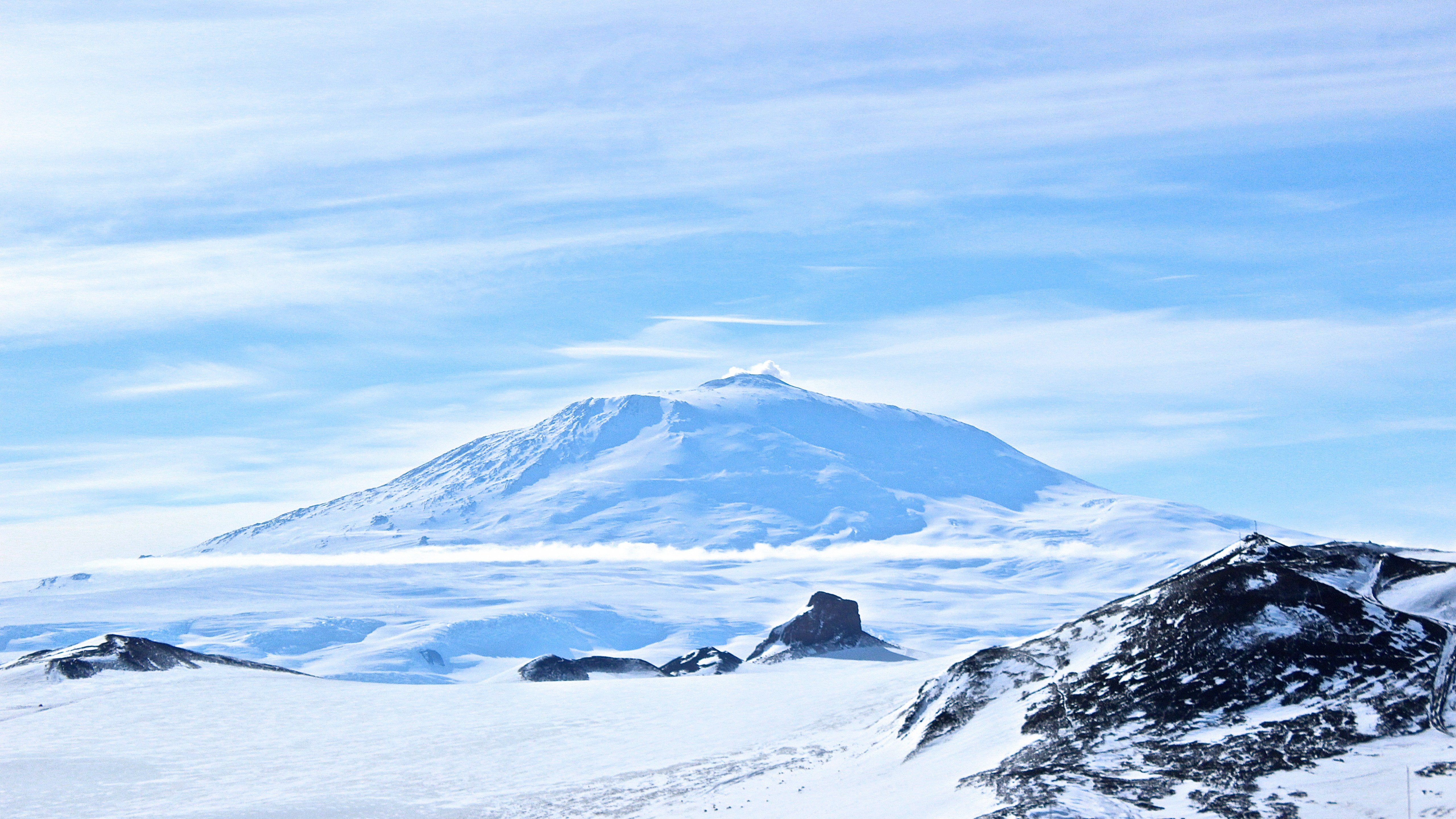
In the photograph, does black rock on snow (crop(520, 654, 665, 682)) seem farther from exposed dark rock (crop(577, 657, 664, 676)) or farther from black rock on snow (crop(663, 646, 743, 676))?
black rock on snow (crop(663, 646, 743, 676))

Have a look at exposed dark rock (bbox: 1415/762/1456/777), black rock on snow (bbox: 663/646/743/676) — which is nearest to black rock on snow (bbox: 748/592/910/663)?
black rock on snow (bbox: 663/646/743/676)

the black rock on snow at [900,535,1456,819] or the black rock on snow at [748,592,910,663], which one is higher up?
the black rock on snow at [900,535,1456,819]

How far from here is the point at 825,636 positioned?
9362 centimetres

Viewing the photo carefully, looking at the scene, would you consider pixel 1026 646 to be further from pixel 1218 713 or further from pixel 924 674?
pixel 924 674

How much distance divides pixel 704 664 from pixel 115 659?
41320 mm

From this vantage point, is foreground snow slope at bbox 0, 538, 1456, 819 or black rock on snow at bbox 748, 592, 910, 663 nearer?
foreground snow slope at bbox 0, 538, 1456, 819

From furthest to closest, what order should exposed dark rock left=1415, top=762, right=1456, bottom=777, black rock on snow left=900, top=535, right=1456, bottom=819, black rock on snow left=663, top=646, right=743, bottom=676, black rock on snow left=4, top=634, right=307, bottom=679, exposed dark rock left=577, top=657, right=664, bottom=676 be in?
black rock on snow left=663, top=646, right=743, bottom=676 < exposed dark rock left=577, top=657, right=664, bottom=676 < black rock on snow left=4, top=634, right=307, bottom=679 < black rock on snow left=900, top=535, right=1456, bottom=819 < exposed dark rock left=1415, top=762, right=1456, bottom=777

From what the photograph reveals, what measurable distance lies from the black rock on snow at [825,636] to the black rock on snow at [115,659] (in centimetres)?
3924

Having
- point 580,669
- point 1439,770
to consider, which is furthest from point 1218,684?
point 580,669

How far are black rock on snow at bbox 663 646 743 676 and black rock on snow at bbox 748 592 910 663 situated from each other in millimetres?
2793

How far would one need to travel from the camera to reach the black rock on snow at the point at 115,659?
5150cm

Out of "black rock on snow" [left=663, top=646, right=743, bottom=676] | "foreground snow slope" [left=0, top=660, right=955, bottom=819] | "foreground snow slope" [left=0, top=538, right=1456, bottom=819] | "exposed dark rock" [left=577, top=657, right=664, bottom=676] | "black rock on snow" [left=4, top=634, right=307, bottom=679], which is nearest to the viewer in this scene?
"foreground snow slope" [left=0, top=538, right=1456, bottom=819]

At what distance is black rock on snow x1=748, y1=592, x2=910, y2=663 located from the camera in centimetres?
9012

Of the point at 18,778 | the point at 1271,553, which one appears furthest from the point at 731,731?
the point at 18,778
